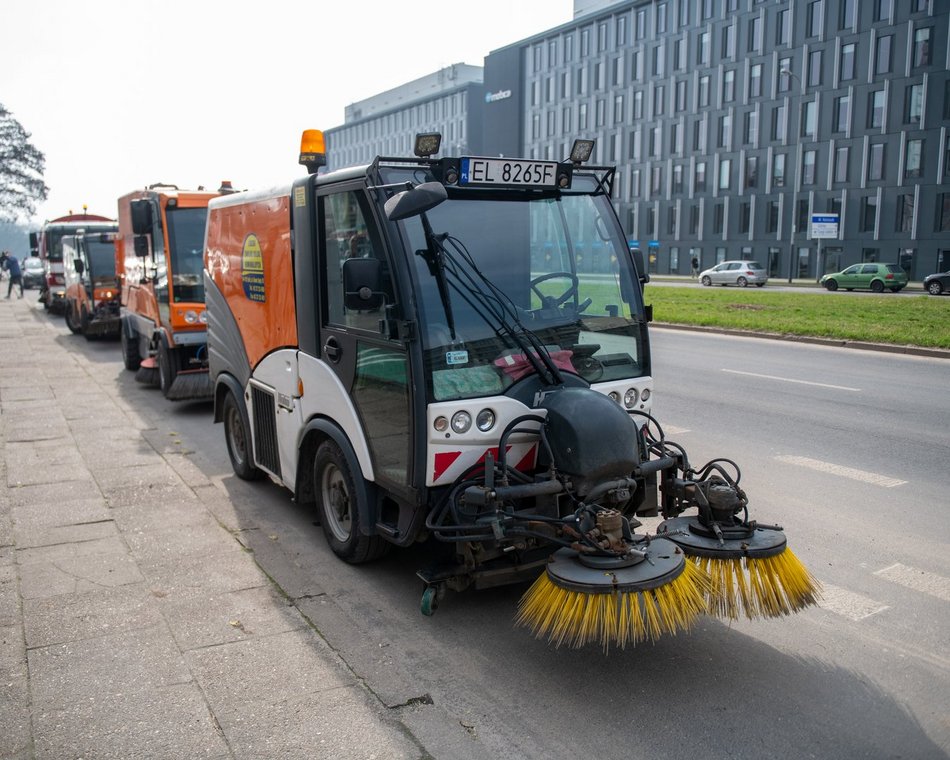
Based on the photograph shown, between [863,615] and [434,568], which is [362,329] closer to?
[434,568]

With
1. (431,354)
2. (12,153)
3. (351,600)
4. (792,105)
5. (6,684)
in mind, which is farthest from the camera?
(12,153)

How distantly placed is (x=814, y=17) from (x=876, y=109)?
8014mm

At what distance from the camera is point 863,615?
483 cm

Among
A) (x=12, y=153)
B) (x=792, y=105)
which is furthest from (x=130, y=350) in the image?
(x=12, y=153)

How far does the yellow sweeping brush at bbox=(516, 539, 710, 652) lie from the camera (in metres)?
3.76

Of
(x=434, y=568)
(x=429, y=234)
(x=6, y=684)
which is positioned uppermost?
(x=429, y=234)

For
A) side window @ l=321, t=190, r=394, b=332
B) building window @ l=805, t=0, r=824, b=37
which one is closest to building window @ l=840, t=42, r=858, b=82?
building window @ l=805, t=0, r=824, b=37

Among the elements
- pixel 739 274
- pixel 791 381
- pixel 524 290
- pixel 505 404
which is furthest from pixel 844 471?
pixel 739 274

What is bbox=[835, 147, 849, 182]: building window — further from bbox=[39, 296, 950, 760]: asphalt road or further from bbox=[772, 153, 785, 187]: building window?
bbox=[39, 296, 950, 760]: asphalt road

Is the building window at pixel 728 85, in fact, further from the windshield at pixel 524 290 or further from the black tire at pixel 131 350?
the windshield at pixel 524 290

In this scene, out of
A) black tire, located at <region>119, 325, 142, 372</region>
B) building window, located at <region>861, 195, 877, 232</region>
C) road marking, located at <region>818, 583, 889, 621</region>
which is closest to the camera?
road marking, located at <region>818, 583, 889, 621</region>

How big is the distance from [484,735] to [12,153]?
75068 mm

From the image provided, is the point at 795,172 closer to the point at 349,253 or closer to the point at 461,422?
the point at 349,253

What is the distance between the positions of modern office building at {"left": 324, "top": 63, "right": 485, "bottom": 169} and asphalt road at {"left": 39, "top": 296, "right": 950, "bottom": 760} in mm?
84647
